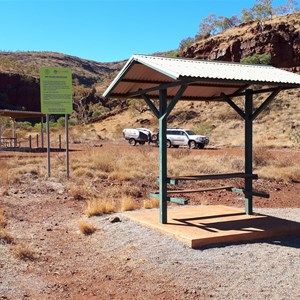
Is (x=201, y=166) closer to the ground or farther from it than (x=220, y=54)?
closer to the ground

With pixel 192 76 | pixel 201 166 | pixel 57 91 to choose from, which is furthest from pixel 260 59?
pixel 192 76

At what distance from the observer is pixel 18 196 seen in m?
11.4

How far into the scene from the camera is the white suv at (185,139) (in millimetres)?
31203

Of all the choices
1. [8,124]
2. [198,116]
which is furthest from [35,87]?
[198,116]

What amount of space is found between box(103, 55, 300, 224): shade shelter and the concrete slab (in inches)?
14.8

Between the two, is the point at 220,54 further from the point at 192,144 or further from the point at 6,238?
the point at 6,238

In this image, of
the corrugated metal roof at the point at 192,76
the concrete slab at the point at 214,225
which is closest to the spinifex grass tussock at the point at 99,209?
the concrete slab at the point at 214,225

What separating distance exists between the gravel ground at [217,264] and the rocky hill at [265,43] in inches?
2284

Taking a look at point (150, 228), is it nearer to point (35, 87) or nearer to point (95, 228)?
point (95, 228)

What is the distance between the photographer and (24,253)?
6.51 meters

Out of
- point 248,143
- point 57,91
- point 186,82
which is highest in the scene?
point 57,91

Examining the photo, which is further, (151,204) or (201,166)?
(201,166)

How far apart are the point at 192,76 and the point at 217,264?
2.74 meters

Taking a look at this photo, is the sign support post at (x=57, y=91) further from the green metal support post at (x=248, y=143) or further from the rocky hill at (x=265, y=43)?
the rocky hill at (x=265, y=43)
